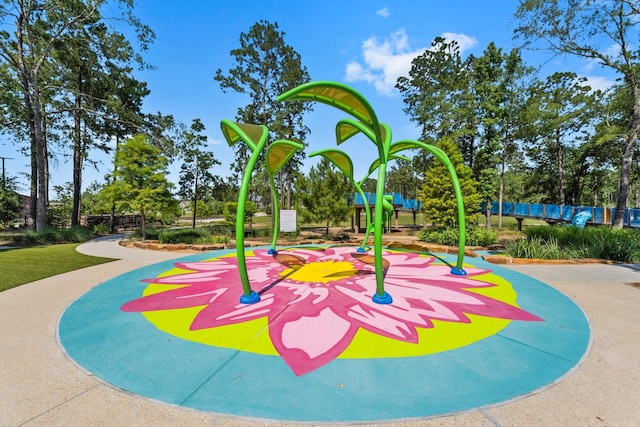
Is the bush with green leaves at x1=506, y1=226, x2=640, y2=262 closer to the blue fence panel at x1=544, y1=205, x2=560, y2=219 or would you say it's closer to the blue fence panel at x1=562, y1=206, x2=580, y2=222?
the blue fence panel at x1=562, y1=206, x2=580, y2=222

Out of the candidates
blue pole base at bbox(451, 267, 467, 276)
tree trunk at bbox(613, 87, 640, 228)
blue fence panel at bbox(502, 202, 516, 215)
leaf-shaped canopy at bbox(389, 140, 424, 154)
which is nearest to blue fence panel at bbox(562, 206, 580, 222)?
blue fence panel at bbox(502, 202, 516, 215)

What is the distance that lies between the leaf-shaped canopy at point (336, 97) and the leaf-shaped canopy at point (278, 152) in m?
3.78

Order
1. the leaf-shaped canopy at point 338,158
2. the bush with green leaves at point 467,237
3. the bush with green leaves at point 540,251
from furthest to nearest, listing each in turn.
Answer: the bush with green leaves at point 467,237 → the leaf-shaped canopy at point 338,158 → the bush with green leaves at point 540,251

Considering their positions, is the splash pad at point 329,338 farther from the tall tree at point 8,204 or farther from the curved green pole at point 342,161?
the tall tree at point 8,204

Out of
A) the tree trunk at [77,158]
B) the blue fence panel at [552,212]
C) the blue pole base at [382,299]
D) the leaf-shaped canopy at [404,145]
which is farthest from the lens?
the blue fence panel at [552,212]

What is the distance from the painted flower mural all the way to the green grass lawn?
12.2ft

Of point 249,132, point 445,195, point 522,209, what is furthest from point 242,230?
point 522,209

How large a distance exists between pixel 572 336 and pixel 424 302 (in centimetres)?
230

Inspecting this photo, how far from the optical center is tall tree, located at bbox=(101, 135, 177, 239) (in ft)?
48.8

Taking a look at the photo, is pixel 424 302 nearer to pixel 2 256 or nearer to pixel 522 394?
pixel 522 394

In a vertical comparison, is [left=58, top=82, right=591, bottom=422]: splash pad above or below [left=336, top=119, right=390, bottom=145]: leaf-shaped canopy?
below

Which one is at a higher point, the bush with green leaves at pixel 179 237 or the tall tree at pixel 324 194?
the tall tree at pixel 324 194

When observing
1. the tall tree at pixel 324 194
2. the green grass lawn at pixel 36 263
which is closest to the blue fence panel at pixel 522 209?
the tall tree at pixel 324 194

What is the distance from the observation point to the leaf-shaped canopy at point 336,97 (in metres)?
5.34
